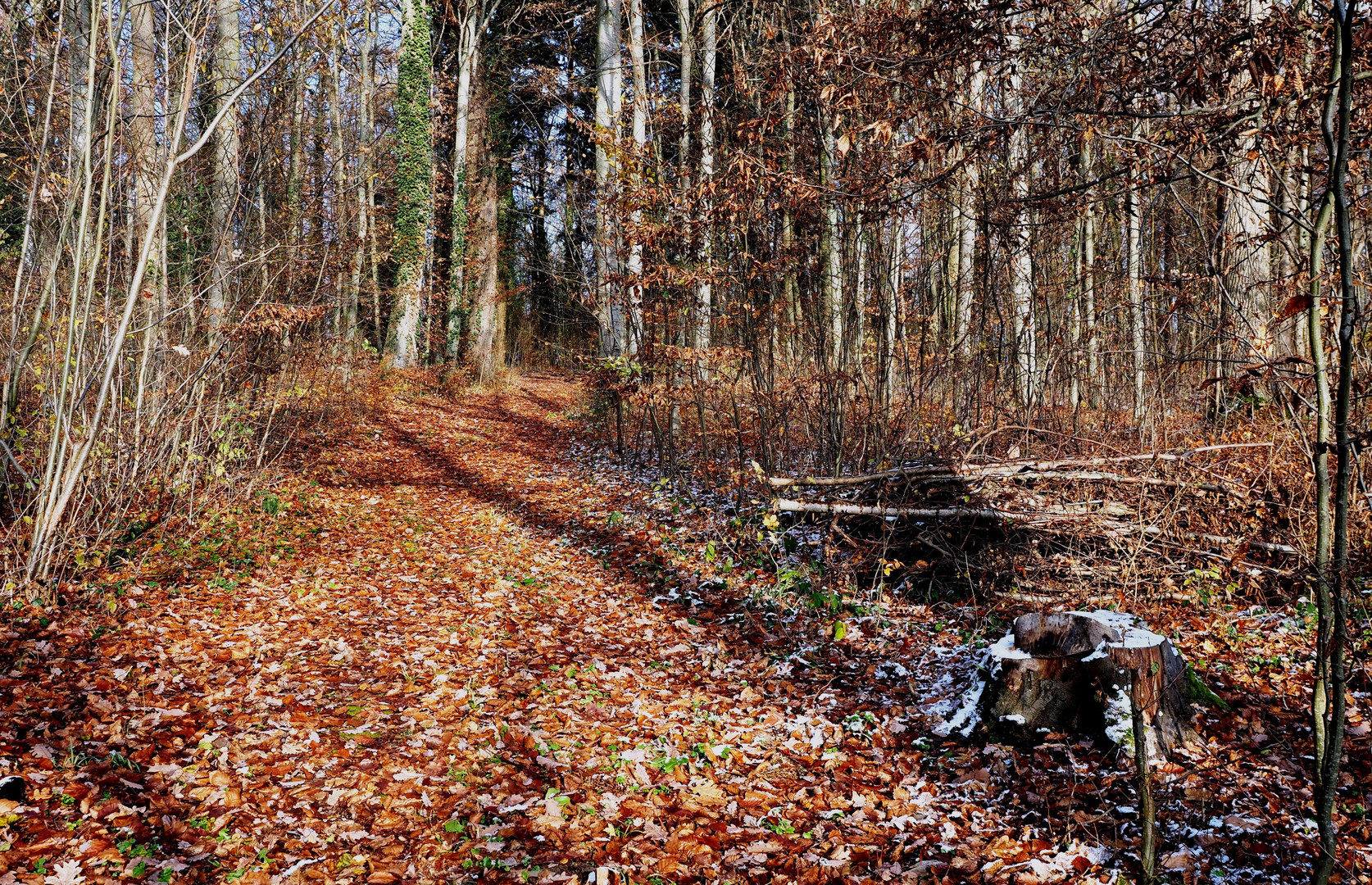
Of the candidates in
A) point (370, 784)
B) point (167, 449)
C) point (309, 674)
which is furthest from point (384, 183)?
point (370, 784)

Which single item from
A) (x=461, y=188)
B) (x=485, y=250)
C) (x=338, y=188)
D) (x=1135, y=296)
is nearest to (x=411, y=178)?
(x=461, y=188)

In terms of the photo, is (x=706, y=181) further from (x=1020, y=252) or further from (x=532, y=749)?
(x=532, y=749)

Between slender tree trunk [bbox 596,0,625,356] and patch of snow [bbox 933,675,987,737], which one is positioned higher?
slender tree trunk [bbox 596,0,625,356]

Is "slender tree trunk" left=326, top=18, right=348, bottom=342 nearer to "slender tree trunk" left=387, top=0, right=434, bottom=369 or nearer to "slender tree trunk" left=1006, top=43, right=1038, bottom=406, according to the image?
"slender tree trunk" left=387, top=0, right=434, bottom=369

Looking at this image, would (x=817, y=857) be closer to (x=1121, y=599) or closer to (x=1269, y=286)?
(x=1121, y=599)

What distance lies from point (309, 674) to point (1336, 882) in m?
4.97

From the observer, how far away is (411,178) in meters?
18.2

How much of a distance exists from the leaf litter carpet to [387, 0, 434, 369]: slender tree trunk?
1211cm

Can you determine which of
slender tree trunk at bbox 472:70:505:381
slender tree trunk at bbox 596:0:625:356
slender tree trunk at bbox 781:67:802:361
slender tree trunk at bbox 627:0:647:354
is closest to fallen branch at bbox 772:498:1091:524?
slender tree trunk at bbox 781:67:802:361

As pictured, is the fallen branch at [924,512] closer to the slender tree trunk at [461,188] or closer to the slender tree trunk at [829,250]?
the slender tree trunk at [829,250]

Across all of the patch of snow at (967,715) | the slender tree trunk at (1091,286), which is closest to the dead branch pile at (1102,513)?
the patch of snow at (967,715)

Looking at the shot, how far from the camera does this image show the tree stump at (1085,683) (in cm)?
370

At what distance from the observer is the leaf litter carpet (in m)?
3.15

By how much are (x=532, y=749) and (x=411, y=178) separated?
671 inches
